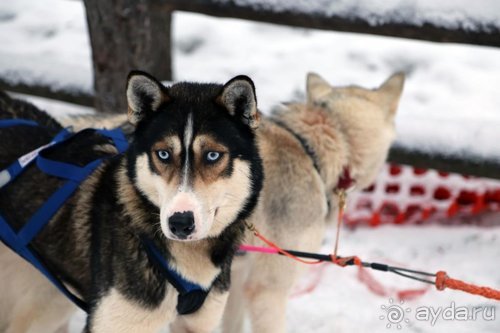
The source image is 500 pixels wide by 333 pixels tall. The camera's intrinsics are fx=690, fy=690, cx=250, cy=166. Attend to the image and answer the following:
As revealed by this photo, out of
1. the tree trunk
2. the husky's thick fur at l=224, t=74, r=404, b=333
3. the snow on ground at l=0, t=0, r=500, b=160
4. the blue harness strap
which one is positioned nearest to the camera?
the blue harness strap

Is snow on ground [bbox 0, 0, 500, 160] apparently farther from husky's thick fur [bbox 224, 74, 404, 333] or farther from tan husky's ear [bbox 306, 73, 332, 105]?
husky's thick fur [bbox 224, 74, 404, 333]

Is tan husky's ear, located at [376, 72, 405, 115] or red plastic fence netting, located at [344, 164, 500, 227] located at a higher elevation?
tan husky's ear, located at [376, 72, 405, 115]

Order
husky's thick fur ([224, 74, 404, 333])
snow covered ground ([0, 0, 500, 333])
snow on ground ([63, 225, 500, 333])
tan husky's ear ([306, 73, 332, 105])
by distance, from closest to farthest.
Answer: husky's thick fur ([224, 74, 404, 333]), tan husky's ear ([306, 73, 332, 105]), snow on ground ([63, 225, 500, 333]), snow covered ground ([0, 0, 500, 333])

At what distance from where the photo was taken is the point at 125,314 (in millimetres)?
2477

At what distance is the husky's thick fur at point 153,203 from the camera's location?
2.33 m

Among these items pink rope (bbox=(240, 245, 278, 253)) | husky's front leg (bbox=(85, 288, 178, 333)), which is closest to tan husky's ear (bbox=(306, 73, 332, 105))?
pink rope (bbox=(240, 245, 278, 253))

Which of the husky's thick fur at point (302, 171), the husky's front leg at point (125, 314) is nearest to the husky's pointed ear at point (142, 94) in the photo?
the husky's front leg at point (125, 314)

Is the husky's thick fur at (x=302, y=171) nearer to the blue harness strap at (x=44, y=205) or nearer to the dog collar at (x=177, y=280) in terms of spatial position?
the dog collar at (x=177, y=280)

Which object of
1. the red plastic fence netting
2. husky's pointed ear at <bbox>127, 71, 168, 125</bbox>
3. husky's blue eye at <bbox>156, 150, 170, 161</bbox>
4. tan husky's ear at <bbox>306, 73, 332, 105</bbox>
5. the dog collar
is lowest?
the red plastic fence netting

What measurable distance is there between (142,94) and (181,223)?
0.52 m

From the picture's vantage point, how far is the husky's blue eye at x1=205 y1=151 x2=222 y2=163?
2.35 metres

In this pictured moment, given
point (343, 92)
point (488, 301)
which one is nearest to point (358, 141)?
point (343, 92)

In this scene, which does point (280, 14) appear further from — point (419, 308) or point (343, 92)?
point (419, 308)

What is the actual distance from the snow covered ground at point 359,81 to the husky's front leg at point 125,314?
141 centimetres
